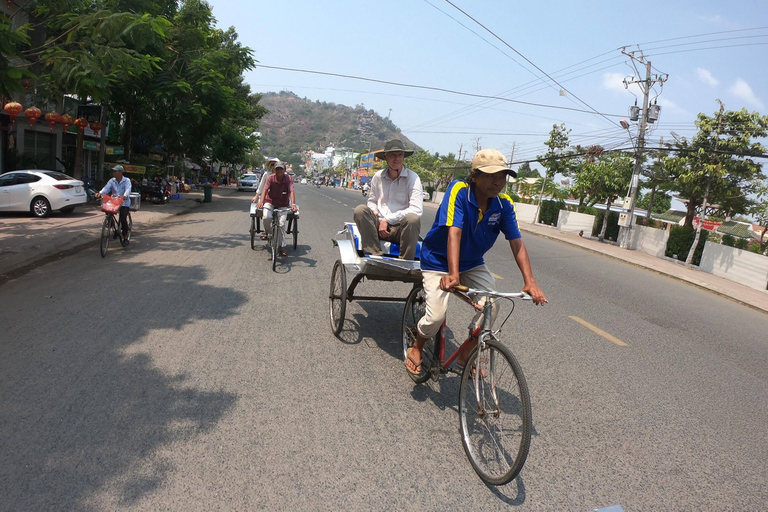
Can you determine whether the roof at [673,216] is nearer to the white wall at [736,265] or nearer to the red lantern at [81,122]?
the white wall at [736,265]

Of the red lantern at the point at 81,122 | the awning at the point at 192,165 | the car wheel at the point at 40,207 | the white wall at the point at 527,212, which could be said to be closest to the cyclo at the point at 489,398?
the car wheel at the point at 40,207

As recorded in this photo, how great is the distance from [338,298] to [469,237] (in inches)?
87.1

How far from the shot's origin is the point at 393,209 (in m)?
5.49

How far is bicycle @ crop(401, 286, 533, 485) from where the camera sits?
2.92m

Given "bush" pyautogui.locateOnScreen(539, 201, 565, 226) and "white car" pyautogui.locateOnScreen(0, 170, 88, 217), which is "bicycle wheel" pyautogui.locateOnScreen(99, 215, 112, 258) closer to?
"white car" pyautogui.locateOnScreen(0, 170, 88, 217)

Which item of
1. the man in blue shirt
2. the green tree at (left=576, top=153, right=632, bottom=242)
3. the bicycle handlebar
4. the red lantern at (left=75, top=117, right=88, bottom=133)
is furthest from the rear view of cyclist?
the green tree at (left=576, top=153, right=632, bottom=242)

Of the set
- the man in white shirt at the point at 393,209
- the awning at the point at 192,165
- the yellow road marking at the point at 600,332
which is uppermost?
the man in white shirt at the point at 393,209

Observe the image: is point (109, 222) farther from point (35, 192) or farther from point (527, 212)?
point (527, 212)

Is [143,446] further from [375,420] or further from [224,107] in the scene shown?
[224,107]

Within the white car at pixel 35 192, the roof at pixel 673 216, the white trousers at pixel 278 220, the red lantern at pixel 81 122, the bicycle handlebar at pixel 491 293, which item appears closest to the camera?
the bicycle handlebar at pixel 491 293

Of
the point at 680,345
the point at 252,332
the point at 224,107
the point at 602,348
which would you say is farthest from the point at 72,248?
the point at 224,107

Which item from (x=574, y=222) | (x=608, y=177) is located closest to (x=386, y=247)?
(x=608, y=177)

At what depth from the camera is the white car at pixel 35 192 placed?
585 inches

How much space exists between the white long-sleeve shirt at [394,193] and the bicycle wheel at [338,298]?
0.74m
